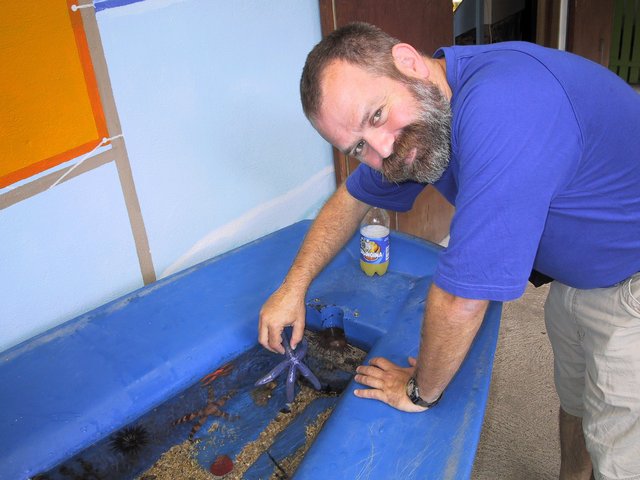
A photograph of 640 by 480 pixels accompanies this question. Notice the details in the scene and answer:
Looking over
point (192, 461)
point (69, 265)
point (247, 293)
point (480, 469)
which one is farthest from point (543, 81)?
point (480, 469)

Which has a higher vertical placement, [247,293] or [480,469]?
[247,293]

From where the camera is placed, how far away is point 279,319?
1.34m

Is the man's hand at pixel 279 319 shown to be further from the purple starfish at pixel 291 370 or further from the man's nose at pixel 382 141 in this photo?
the man's nose at pixel 382 141

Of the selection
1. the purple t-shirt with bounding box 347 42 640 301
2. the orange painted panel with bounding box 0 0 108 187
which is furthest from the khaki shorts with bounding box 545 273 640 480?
the orange painted panel with bounding box 0 0 108 187

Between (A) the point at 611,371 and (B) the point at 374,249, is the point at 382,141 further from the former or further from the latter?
(A) the point at 611,371

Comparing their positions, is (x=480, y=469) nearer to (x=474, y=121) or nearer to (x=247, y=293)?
(x=247, y=293)

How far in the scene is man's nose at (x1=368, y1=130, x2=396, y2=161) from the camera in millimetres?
1104

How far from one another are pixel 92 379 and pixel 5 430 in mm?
183

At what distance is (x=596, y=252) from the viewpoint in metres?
1.16

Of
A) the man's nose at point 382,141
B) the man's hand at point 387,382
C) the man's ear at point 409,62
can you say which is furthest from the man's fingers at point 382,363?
the man's ear at point 409,62

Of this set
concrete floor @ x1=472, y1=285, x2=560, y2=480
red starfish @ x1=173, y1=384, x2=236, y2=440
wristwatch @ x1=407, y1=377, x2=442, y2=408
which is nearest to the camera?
wristwatch @ x1=407, y1=377, x2=442, y2=408

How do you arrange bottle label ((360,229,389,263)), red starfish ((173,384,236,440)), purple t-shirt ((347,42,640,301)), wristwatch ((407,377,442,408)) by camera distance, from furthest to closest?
bottle label ((360,229,389,263))
red starfish ((173,384,236,440))
wristwatch ((407,377,442,408))
purple t-shirt ((347,42,640,301))

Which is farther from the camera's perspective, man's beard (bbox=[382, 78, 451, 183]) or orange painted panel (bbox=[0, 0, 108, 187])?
orange painted panel (bbox=[0, 0, 108, 187])

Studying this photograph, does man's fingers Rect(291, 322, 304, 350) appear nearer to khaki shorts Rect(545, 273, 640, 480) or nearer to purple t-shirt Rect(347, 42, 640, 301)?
purple t-shirt Rect(347, 42, 640, 301)
